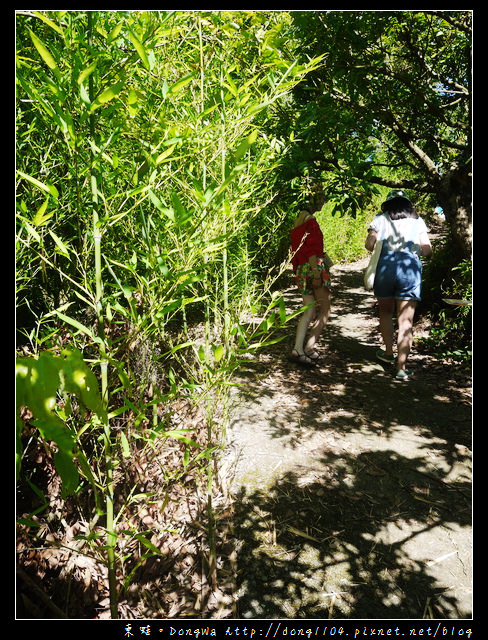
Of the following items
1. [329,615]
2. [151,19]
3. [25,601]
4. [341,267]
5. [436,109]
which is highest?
[436,109]

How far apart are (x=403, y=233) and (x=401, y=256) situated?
0.25m

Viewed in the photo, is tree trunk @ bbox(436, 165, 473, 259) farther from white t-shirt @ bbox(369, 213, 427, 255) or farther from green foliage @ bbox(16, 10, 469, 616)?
white t-shirt @ bbox(369, 213, 427, 255)

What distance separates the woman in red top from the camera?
14.3 ft

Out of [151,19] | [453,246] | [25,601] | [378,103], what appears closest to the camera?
[151,19]

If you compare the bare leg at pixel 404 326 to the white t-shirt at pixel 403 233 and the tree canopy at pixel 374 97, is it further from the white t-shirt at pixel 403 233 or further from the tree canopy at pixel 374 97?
the tree canopy at pixel 374 97

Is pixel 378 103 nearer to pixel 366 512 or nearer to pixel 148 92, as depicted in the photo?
pixel 148 92

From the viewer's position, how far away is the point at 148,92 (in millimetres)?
1630

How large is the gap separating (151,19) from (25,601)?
2.34 metres

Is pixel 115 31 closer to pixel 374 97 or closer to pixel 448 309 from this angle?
pixel 374 97

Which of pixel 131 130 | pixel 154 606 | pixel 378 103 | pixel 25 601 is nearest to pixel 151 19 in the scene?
pixel 131 130

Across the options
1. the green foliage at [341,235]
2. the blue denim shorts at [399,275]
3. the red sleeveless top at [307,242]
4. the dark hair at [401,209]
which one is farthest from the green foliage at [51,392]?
the green foliage at [341,235]

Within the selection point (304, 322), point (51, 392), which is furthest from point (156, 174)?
point (304, 322)

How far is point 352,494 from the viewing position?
115 inches

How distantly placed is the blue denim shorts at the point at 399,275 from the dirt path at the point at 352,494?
0.94 m
